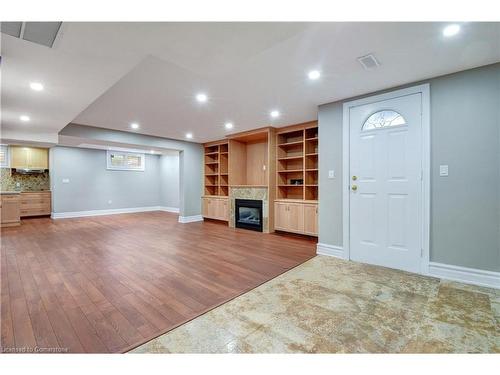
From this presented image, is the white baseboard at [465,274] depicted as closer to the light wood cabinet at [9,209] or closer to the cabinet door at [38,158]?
the light wood cabinet at [9,209]

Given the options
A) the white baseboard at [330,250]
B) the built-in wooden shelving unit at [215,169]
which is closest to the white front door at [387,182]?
the white baseboard at [330,250]

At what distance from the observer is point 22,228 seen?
5.72m

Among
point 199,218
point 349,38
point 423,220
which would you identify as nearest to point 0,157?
point 199,218

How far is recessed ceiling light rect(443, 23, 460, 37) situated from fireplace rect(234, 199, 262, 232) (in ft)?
13.4

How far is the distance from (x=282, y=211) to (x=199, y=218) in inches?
121

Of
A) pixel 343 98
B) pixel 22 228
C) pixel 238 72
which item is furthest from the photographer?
pixel 22 228

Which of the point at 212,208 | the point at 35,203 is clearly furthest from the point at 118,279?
A: the point at 35,203

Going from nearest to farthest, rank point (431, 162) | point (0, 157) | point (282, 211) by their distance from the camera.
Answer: point (431, 162) → point (282, 211) → point (0, 157)

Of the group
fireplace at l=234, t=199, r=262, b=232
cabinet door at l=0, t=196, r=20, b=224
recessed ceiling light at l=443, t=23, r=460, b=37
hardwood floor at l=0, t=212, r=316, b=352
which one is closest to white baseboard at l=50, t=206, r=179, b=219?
cabinet door at l=0, t=196, r=20, b=224

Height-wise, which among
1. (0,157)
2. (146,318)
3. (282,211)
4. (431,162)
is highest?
(0,157)

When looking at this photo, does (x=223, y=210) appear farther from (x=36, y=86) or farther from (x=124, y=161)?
(x=124, y=161)
